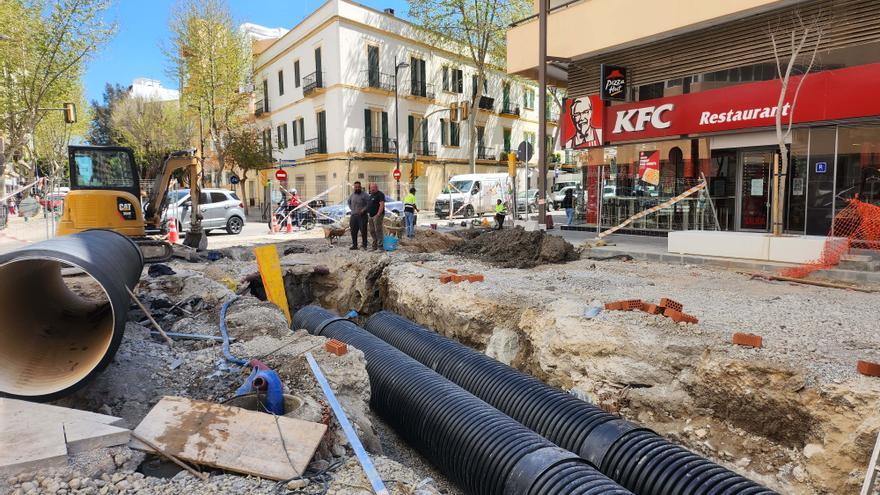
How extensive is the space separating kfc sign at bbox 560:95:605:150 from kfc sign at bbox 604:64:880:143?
31 cm

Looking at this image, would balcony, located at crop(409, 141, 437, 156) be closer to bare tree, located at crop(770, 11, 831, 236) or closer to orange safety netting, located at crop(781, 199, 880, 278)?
bare tree, located at crop(770, 11, 831, 236)

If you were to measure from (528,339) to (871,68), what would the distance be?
9771 mm

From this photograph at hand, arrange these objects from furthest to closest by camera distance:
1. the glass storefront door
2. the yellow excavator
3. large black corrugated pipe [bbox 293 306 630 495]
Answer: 1. the glass storefront door
2. the yellow excavator
3. large black corrugated pipe [bbox 293 306 630 495]

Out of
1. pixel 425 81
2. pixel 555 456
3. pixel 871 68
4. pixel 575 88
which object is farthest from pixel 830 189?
pixel 425 81

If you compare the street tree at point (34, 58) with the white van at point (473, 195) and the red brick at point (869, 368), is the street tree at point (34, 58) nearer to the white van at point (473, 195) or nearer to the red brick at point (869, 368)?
the white van at point (473, 195)

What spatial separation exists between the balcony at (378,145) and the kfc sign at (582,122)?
57.9 ft

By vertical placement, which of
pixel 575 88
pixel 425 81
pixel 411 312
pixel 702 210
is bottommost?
pixel 411 312

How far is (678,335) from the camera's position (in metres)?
5.05

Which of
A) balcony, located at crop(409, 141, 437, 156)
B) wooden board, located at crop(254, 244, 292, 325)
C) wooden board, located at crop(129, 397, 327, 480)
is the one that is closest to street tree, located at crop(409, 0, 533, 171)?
balcony, located at crop(409, 141, 437, 156)

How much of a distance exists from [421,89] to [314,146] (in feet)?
26.9

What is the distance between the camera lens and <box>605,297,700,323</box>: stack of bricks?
5.36m

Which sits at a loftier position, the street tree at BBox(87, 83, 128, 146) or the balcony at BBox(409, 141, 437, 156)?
the street tree at BBox(87, 83, 128, 146)

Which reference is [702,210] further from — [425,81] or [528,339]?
[425,81]

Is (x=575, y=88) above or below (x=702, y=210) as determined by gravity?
above
